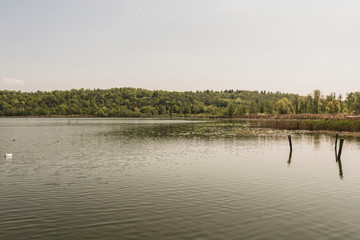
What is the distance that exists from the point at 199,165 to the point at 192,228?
1699cm

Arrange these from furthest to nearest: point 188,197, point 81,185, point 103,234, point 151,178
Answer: point 151,178 < point 81,185 < point 188,197 < point 103,234

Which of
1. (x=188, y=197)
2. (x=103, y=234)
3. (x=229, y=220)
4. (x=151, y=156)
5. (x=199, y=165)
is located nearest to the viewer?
(x=103, y=234)

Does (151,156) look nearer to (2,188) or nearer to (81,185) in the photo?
(81,185)

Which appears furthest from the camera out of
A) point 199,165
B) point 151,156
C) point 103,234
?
point 151,156

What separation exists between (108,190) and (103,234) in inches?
305

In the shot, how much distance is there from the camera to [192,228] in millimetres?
13445

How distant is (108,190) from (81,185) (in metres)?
2.70

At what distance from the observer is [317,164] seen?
104ft

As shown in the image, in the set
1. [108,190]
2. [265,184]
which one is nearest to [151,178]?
[108,190]

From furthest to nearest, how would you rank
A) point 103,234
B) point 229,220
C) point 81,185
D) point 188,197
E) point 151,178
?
point 151,178
point 81,185
point 188,197
point 229,220
point 103,234

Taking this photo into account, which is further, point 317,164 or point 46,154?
point 46,154

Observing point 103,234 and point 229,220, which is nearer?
point 103,234

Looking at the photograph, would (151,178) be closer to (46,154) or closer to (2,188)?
(2,188)

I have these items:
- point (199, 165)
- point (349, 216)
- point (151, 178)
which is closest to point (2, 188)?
point (151, 178)
